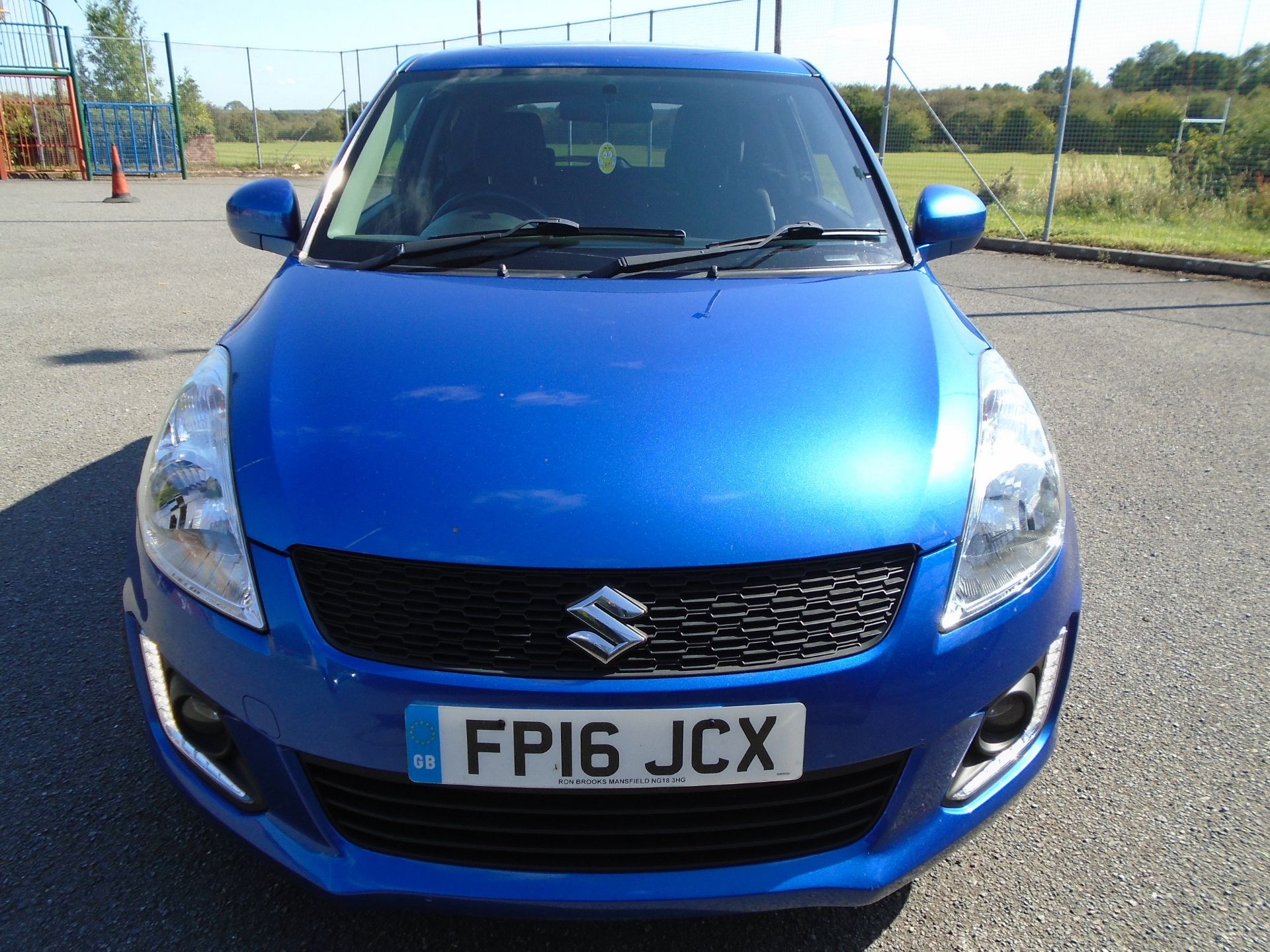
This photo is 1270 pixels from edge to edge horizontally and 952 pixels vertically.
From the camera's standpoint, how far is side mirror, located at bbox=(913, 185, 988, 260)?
8.86ft

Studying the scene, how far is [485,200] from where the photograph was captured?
2.58m

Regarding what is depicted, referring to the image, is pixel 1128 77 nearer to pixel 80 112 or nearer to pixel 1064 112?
pixel 1064 112

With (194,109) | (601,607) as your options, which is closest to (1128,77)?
(601,607)

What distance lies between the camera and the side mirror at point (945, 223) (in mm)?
2701

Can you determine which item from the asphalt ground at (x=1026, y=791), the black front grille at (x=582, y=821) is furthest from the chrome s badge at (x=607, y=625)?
the asphalt ground at (x=1026, y=791)

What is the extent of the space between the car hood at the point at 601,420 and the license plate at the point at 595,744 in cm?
22

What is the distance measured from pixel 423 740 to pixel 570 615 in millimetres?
272

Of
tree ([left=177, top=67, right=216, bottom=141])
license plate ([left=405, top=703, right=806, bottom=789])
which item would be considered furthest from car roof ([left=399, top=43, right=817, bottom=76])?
tree ([left=177, top=67, right=216, bottom=141])

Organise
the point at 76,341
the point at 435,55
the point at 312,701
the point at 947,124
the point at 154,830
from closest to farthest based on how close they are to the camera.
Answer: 1. the point at 312,701
2. the point at 154,830
3. the point at 435,55
4. the point at 76,341
5. the point at 947,124

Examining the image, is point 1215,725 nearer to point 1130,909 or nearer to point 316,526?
point 1130,909

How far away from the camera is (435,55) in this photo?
10.00 ft

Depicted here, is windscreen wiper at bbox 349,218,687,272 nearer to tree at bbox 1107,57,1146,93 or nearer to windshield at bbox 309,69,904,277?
windshield at bbox 309,69,904,277

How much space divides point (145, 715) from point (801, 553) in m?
1.14

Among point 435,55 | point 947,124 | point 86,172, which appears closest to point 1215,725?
point 435,55
